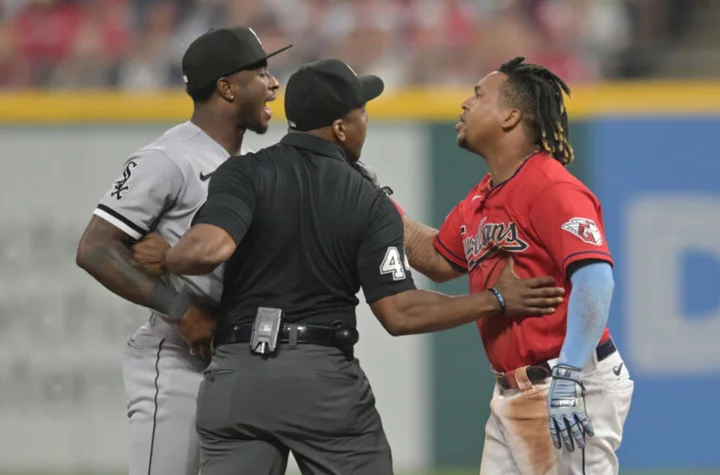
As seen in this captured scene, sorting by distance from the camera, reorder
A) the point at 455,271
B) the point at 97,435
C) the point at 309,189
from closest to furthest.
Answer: the point at 309,189
the point at 455,271
the point at 97,435

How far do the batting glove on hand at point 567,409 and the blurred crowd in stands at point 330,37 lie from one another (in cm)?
453

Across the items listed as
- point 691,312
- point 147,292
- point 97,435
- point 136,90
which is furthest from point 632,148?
point 147,292

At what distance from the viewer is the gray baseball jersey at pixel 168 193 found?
4145 mm

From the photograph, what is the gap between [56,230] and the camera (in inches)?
291

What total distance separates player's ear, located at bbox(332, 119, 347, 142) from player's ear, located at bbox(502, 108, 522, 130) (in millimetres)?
599

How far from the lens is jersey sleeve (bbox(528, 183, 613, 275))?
153 inches

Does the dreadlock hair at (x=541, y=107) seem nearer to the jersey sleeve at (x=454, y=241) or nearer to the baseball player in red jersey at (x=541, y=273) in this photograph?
the baseball player in red jersey at (x=541, y=273)

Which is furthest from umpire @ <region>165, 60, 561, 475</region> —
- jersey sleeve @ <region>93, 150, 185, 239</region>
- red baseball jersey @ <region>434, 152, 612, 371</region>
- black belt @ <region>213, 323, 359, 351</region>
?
jersey sleeve @ <region>93, 150, 185, 239</region>

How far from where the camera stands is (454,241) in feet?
15.5

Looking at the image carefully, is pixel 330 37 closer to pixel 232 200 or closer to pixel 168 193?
pixel 168 193

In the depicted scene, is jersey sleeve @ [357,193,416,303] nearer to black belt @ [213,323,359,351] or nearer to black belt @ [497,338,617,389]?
black belt @ [213,323,359,351]

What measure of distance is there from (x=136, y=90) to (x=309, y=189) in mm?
4107

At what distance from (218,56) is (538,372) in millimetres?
1607

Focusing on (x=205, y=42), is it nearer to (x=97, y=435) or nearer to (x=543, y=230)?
(x=543, y=230)
